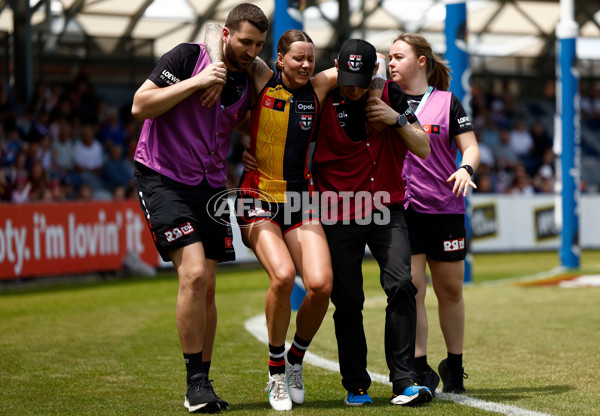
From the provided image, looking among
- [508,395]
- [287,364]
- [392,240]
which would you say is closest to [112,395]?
[287,364]

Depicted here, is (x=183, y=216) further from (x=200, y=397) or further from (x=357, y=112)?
(x=357, y=112)

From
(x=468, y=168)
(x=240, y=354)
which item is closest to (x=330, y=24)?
(x=240, y=354)

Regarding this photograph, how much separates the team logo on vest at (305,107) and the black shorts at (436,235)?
3.47 ft

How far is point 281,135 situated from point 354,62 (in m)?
0.64

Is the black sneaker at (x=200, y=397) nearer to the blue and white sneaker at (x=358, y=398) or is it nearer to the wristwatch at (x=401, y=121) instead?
the blue and white sneaker at (x=358, y=398)

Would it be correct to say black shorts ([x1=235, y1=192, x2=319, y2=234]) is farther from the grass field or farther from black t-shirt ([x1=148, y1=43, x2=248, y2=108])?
the grass field

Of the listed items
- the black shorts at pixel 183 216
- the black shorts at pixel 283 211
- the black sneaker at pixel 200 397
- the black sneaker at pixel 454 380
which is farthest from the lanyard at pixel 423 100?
the black sneaker at pixel 200 397

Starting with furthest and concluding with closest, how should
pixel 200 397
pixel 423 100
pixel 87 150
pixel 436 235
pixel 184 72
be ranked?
pixel 87 150 → pixel 423 100 → pixel 436 235 → pixel 184 72 → pixel 200 397

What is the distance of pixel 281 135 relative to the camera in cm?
554

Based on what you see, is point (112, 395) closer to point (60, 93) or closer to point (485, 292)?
point (485, 292)

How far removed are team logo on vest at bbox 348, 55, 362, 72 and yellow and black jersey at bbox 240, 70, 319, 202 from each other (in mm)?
335

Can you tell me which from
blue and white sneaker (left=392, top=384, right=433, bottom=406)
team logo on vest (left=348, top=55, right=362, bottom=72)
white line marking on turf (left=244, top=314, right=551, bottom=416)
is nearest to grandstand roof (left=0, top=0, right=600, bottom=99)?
white line marking on turf (left=244, top=314, right=551, bottom=416)

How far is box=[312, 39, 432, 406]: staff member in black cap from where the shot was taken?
5.43 meters

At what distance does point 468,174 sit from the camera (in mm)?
5711
